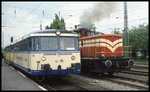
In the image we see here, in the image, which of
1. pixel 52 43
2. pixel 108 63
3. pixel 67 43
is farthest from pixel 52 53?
pixel 108 63

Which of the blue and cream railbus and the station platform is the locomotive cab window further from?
the station platform

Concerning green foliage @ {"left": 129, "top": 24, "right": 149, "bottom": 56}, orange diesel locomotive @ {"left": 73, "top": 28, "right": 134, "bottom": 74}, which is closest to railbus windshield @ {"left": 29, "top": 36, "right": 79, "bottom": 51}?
orange diesel locomotive @ {"left": 73, "top": 28, "right": 134, "bottom": 74}

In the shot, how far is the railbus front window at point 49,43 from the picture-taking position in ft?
32.9

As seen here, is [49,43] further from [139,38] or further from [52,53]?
[139,38]

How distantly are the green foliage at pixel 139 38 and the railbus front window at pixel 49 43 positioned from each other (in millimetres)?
25047

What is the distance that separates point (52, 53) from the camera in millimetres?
9969

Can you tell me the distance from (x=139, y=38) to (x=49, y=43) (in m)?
26.5

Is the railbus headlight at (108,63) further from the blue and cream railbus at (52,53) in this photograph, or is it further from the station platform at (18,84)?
the station platform at (18,84)

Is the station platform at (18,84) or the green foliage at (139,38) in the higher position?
the green foliage at (139,38)

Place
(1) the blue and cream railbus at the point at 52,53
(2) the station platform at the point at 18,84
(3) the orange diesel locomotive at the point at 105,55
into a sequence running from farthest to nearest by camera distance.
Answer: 1. (3) the orange diesel locomotive at the point at 105,55
2. (1) the blue and cream railbus at the point at 52,53
3. (2) the station platform at the point at 18,84

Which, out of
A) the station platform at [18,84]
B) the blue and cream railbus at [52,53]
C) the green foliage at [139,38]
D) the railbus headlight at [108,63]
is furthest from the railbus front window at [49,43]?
the green foliage at [139,38]

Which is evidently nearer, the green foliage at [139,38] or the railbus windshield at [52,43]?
the railbus windshield at [52,43]

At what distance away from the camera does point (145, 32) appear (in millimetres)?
33500

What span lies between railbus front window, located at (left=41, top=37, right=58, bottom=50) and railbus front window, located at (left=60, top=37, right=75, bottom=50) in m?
0.32
